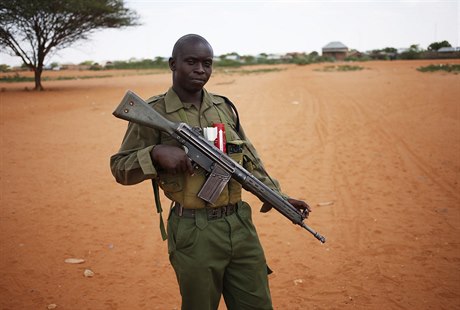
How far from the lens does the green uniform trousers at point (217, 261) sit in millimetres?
1880

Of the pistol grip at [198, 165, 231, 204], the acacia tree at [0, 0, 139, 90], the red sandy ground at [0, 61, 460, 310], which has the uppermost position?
the acacia tree at [0, 0, 139, 90]

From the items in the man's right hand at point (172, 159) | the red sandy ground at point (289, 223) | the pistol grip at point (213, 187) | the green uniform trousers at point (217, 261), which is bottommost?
the red sandy ground at point (289, 223)

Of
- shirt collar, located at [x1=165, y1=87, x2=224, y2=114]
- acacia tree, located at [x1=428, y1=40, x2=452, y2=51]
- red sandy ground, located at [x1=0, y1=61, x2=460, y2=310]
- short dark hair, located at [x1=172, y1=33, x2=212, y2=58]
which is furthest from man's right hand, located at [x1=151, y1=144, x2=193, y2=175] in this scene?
acacia tree, located at [x1=428, y1=40, x2=452, y2=51]

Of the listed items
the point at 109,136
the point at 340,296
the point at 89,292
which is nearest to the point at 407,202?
the point at 340,296

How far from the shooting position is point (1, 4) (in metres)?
17.5

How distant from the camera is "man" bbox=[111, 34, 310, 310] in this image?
73.8 inches

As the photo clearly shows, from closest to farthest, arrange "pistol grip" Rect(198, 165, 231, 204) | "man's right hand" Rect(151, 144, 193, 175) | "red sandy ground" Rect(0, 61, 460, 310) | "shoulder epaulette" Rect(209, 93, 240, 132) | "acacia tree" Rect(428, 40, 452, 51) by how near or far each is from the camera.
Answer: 1. "man's right hand" Rect(151, 144, 193, 175)
2. "pistol grip" Rect(198, 165, 231, 204)
3. "shoulder epaulette" Rect(209, 93, 240, 132)
4. "red sandy ground" Rect(0, 61, 460, 310)
5. "acacia tree" Rect(428, 40, 452, 51)

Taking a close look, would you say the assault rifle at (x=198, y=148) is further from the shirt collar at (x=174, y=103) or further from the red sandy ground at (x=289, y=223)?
the red sandy ground at (x=289, y=223)

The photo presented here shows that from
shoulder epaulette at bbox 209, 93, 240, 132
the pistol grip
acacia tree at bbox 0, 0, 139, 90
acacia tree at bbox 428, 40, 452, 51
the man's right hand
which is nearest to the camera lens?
the man's right hand

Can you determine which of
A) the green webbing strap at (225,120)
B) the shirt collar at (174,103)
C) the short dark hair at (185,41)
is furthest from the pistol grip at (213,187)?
the short dark hair at (185,41)

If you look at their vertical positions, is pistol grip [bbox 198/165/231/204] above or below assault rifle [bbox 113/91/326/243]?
below

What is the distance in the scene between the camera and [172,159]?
1.73m

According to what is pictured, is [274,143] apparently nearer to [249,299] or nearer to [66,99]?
[249,299]

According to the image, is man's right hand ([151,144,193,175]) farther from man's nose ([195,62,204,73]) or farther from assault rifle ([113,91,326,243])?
man's nose ([195,62,204,73])
